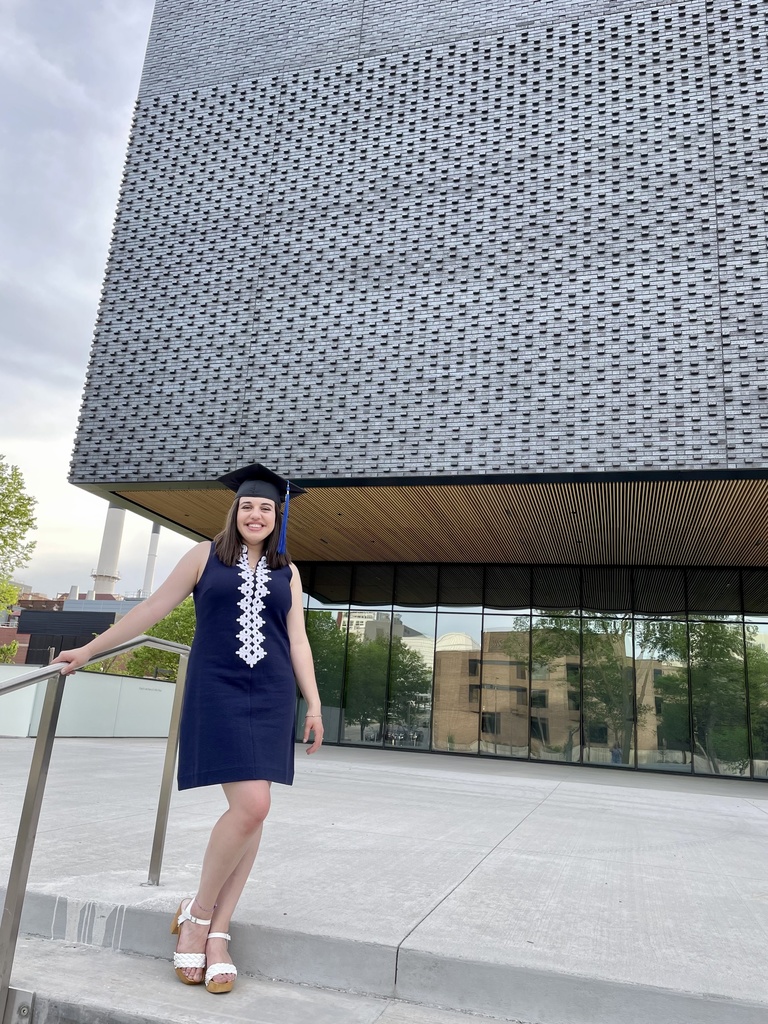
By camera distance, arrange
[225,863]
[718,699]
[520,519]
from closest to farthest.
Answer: [225,863]
[520,519]
[718,699]

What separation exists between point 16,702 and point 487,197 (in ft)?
41.0

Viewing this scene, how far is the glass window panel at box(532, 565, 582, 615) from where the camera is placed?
713 inches

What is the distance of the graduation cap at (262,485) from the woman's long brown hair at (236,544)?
0.9 inches

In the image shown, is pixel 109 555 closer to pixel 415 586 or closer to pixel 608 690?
pixel 415 586

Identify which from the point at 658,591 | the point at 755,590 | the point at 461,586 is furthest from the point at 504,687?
the point at 755,590

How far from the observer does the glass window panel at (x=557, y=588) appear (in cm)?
1811

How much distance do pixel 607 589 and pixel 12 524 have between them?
16.4m

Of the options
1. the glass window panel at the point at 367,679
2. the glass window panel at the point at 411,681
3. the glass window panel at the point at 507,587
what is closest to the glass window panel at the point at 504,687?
the glass window panel at the point at 507,587

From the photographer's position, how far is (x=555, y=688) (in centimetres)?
1747

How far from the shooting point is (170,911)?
2760 millimetres

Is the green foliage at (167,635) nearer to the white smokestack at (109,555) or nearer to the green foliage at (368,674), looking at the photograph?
the green foliage at (368,674)

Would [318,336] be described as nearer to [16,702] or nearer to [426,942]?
[16,702]

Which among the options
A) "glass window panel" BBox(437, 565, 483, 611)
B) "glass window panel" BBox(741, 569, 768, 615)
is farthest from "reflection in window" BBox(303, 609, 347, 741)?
"glass window panel" BBox(741, 569, 768, 615)

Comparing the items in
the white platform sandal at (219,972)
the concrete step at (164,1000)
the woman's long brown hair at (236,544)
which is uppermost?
the woman's long brown hair at (236,544)
